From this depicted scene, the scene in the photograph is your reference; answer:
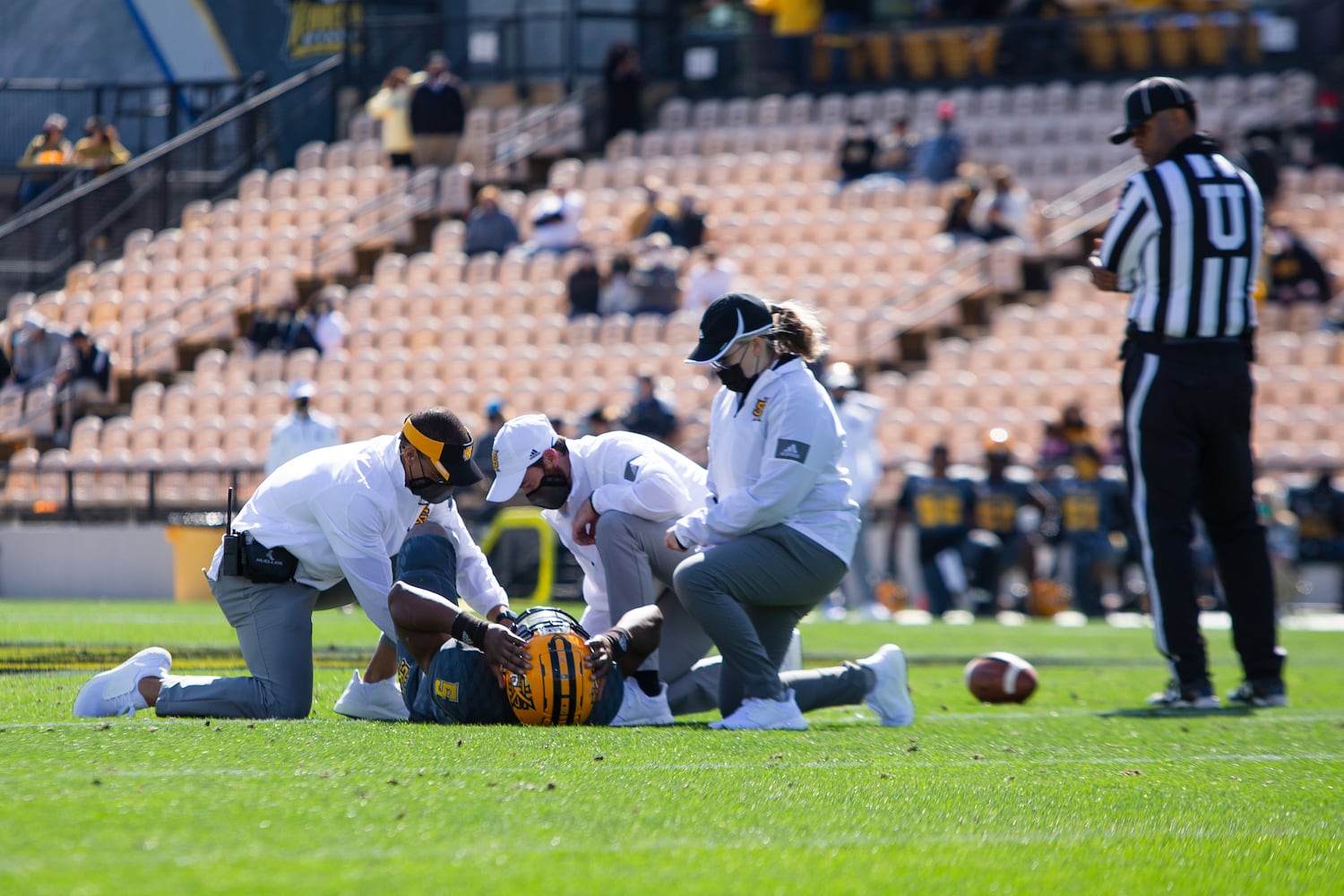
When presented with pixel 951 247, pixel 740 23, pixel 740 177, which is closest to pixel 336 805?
pixel 951 247

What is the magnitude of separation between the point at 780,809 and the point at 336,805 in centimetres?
106

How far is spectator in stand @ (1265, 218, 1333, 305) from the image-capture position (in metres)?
18.6

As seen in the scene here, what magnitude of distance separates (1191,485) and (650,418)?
861 centimetres

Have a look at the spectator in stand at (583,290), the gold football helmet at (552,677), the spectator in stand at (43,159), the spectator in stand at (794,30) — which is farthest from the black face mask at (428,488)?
the spectator in stand at (794,30)

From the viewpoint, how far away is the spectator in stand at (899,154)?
875 inches

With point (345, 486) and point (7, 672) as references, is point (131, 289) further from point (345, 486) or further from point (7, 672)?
point (345, 486)

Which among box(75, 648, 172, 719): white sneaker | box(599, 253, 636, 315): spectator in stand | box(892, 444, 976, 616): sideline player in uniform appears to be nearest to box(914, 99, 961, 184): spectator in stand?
box(599, 253, 636, 315): spectator in stand

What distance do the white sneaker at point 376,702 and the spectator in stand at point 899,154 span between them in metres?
16.7

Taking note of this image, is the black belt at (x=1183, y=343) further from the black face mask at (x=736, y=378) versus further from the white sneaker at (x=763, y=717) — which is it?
the white sneaker at (x=763, y=717)

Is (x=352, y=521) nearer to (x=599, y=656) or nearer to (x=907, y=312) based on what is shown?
(x=599, y=656)

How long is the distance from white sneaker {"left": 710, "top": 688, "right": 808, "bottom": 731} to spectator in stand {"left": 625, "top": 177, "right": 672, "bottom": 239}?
49.1ft

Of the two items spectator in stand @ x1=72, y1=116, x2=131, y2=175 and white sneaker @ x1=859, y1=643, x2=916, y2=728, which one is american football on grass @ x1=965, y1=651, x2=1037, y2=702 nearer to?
white sneaker @ x1=859, y1=643, x2=916, y2=728

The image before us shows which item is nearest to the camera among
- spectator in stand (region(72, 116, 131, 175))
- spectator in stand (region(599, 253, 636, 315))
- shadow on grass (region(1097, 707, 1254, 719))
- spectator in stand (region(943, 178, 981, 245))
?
shadow on grass (region(1097, 707, 1254, 719))

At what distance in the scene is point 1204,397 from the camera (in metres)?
7.37
